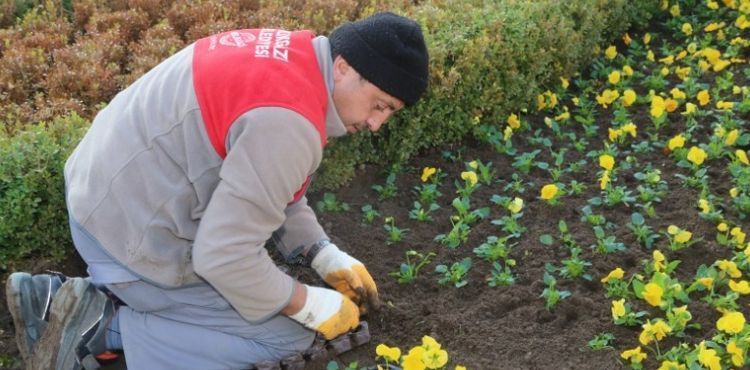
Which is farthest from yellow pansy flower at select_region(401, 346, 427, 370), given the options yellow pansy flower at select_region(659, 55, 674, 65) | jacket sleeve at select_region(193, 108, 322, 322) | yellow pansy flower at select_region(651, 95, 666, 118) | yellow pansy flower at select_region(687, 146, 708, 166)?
yellow pansy flower at select_region(659, 55, 674, 65)

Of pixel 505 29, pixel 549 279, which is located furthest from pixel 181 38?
pixel 549 279

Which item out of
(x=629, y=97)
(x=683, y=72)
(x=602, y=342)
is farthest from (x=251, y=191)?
(x=683, y=72)

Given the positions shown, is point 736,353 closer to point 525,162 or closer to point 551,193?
point 551,193

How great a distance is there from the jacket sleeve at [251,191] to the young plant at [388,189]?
57.5 inches

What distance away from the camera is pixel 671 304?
3.16 meters

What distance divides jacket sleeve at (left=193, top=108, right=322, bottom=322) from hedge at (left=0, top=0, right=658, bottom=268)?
1.01 metres

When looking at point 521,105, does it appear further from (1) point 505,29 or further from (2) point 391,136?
(2) point 391,136

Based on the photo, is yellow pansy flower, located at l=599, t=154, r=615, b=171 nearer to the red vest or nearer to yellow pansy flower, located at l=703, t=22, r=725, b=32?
the red vest

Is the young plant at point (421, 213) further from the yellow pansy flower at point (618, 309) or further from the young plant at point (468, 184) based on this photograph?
the yellow pansy flower at point (618, 309)

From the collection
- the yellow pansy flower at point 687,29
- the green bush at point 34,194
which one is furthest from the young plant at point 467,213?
the yellow pansy flower at point 687,29

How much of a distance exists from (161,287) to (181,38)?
2.05m

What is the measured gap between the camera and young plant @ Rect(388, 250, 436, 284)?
353 cm

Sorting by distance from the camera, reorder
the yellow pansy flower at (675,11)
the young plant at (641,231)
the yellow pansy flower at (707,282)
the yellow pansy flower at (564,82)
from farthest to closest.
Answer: the yellow pansy flower at (675,11), the yellow pansy flower at (564,82), the young plant at (641,231), the yellow pansy flower at (707,282)

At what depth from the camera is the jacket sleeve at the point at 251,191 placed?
2.44 meters
